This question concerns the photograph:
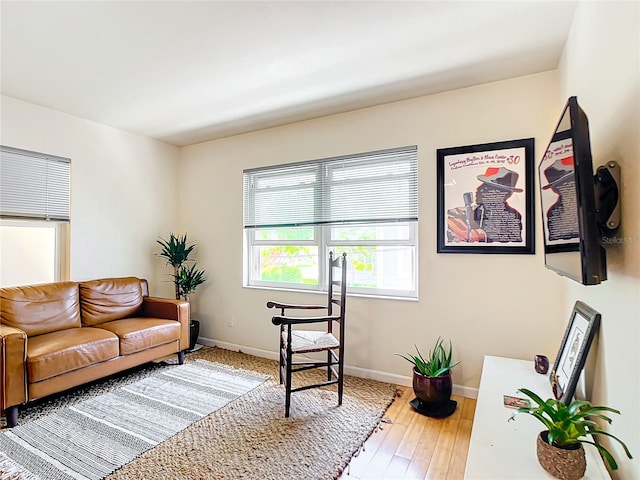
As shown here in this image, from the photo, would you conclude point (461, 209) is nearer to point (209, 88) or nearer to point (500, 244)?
point (500, 244)

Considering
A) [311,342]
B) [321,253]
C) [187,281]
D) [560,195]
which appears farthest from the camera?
[187,281]

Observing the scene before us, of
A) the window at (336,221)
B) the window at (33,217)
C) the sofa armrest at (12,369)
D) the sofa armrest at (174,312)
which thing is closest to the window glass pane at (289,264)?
the window at (336,221)

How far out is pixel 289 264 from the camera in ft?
12.1

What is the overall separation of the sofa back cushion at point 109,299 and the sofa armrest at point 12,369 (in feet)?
3.02

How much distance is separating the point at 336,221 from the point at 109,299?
2.36 m

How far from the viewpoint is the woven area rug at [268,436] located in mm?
1850

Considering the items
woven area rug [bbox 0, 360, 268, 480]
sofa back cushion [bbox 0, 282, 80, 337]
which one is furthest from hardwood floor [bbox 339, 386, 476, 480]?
sofa back cushion [bbox 0, 282, 80, 337]

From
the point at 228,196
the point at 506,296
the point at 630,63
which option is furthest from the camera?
the point at 228,196

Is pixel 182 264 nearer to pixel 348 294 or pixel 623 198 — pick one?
pixel 348 294

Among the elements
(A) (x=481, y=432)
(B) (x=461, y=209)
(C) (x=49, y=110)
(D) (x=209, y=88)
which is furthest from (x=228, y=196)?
(A) (x=481, y=432)

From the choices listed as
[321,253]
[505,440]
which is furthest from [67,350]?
[505,440]

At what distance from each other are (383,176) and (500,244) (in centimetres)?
112

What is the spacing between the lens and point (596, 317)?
1413 millimetres

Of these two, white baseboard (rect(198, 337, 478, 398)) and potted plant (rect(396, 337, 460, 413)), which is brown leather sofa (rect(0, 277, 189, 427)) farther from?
potted plant (rect(396, 337, 460, 413))
